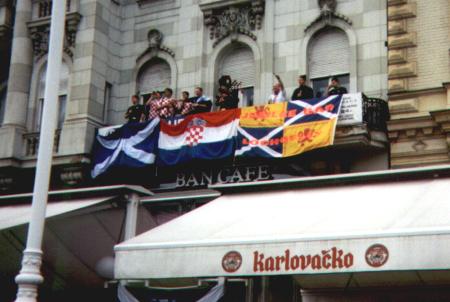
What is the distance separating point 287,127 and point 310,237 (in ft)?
27.1

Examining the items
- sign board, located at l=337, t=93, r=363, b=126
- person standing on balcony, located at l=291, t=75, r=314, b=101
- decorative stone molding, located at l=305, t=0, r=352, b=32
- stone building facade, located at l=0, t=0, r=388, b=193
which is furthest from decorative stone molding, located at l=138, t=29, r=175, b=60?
sign board, located at l=337, t=93, r=363, b=126

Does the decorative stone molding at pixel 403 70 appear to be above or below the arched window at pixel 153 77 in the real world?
below

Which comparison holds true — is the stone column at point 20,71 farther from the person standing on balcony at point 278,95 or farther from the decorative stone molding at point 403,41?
the decorative stone molding at point 403,41

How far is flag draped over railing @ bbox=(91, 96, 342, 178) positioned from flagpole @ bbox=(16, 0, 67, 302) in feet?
23.0

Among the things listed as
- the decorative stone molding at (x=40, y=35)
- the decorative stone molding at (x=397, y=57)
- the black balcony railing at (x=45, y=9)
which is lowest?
the decorative stone molding at (x=397, y=57)

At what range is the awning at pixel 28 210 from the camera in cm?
1662

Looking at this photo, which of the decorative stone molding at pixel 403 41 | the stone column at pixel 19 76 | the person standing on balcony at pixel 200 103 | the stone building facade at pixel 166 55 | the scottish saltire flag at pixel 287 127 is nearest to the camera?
the scottish saltire flag at pixel 287 127

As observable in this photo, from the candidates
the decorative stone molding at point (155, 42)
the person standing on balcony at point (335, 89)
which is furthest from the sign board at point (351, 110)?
the decorative stone molding at point (155, 42)

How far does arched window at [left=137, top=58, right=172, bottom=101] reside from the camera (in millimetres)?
24031

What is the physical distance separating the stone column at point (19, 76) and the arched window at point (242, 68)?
6210 millimetres

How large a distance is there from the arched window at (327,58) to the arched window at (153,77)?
453 cm

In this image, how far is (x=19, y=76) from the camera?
986 inches

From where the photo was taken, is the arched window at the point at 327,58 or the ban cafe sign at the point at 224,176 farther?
the arched window at the point at 327,58

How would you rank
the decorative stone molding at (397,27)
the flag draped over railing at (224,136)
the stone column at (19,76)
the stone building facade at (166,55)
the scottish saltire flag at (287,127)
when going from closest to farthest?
the scottish saltire flag at (287,127), the flag draped over railing at (224,136), the decorative stone molding at (397,27), the stone building facade at (166,55), the stone column at (19,76)
